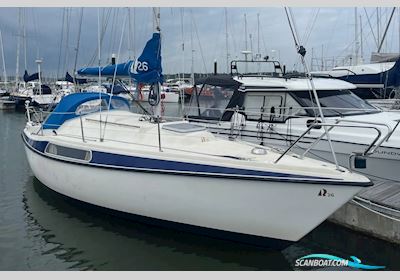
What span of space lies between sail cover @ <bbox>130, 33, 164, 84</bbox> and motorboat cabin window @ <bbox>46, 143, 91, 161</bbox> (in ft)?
7.01

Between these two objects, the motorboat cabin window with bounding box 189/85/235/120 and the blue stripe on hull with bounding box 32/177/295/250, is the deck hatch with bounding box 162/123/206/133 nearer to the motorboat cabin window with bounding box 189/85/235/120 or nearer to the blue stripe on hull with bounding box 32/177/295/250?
the blue stripe on hull with bounding box 32/177/295/250

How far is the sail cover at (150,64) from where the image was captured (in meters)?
8.62

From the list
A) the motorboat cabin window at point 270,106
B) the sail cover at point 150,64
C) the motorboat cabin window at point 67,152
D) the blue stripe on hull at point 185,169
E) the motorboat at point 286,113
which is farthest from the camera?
the motorboat cabin window at point 270,106

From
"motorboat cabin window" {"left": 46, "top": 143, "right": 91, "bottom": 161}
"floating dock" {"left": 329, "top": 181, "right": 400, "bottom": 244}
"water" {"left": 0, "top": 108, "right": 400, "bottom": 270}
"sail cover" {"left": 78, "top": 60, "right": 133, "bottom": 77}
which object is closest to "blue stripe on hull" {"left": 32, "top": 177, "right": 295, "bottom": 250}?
"water" {"left": 0, "top": 108, "right": 400, "bottom": 270}

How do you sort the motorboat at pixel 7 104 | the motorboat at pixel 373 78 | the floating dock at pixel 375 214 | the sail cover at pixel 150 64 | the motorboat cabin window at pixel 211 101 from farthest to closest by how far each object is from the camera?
the motorboat at pixel 7 104, the motorboat at pixel 373 78, the motorboat cabin window at pixel 211 101, the sail cover at pixel 150 64, the floating dock at pixel 375 214

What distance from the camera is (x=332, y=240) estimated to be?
6.93 metres

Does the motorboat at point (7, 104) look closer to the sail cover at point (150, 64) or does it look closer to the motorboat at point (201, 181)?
the motorboat at point (201, 181)

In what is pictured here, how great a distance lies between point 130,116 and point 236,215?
4.50 m

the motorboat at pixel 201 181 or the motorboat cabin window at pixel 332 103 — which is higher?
the motorboat cabin window at pixel 332 103

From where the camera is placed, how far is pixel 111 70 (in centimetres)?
973

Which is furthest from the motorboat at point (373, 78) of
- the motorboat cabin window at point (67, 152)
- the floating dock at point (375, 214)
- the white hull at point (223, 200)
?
the motorboat cabin window at point (67, 152)

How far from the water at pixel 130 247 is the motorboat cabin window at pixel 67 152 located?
42.3 inches

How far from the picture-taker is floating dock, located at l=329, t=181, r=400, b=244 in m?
6.55

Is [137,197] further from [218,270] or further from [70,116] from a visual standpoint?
[70,116]
